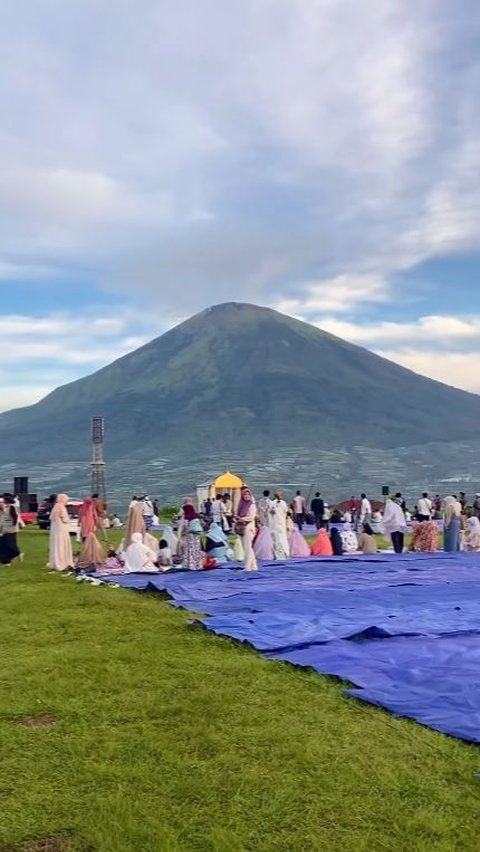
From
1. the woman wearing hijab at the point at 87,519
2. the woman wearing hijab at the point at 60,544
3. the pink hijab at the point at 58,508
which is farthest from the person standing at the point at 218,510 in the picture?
the woman wearing hijab at the point at 60,544

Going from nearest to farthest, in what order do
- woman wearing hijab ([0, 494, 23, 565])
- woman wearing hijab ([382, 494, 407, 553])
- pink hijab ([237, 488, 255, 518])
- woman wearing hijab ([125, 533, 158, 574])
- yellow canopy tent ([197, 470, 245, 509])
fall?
woman wearing hijab ([125, 533, 158, 574]) < pink hijab ([237, 488, 255, 518]) < woman wearing hijab ([0, 494, 23, 565]) < woman wearing hijab ([382, 494, 407, 553]) < yellow canopy tent ([197, 470, 245, 509])

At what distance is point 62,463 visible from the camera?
184 m

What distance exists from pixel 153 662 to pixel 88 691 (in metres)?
0.95

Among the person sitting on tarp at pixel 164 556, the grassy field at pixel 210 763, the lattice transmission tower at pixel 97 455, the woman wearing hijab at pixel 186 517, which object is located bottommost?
the grassy field at pixel 210 763

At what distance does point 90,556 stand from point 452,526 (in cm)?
803

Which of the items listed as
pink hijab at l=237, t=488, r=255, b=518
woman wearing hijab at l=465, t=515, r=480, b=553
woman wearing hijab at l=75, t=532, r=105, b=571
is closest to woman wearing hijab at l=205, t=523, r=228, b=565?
pink hijab at l=237, t=488, r=255, b=518

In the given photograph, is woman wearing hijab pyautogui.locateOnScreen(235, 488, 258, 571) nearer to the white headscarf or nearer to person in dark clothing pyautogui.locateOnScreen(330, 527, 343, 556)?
person in dark clothing pyautogui.locateOnScreen(330, 527, 343, 556)

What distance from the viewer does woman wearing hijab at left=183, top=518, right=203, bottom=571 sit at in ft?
45.8

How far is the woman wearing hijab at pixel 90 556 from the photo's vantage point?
13.8m

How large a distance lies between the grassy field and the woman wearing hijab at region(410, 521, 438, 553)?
12.1 m

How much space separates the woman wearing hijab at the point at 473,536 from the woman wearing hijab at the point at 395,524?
55.1 inches

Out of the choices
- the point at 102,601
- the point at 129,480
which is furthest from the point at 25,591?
the point at 129,480

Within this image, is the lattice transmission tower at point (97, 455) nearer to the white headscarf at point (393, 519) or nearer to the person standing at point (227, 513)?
the person standing at point (227, 513)

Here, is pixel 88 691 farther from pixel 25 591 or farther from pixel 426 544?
pixel 426 544
